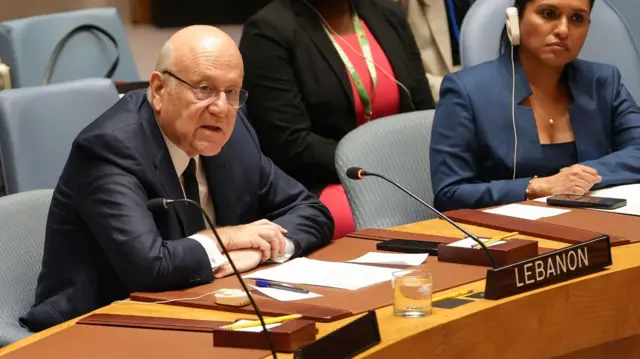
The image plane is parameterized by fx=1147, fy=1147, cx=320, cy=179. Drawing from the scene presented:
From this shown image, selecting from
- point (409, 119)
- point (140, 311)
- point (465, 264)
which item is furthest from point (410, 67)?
point (140, 311)

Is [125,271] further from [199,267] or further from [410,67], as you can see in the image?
[410,67]

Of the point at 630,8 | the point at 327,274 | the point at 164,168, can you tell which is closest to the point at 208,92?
the point at 164,168

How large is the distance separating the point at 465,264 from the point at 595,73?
129 centimetres

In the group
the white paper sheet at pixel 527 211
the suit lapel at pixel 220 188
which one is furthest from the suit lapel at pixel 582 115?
the suit lapel at pixel 220 188

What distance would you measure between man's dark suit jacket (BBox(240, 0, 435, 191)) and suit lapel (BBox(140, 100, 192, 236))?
51.6 inches

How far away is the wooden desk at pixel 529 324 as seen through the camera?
6.36 feet

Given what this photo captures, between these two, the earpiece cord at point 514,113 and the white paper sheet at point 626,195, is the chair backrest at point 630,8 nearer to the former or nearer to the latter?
the earpiece cord at point 514,113

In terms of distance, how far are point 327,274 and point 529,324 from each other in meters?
0.44

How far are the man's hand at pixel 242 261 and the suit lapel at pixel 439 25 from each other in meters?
2.60

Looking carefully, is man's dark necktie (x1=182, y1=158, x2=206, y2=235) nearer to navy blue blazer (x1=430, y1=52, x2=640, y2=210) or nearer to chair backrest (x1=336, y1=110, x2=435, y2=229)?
chair backrest (x1=336, y1=110, x2=435, y2=229)

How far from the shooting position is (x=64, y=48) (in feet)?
14.1

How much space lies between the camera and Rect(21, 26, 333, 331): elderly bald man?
2.35 metres

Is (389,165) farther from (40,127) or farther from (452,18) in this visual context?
(452,18)

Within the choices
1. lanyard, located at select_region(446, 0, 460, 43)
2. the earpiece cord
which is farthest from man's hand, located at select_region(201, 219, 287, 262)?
lanyard, located at select_region(446, 0, 460, 43)
